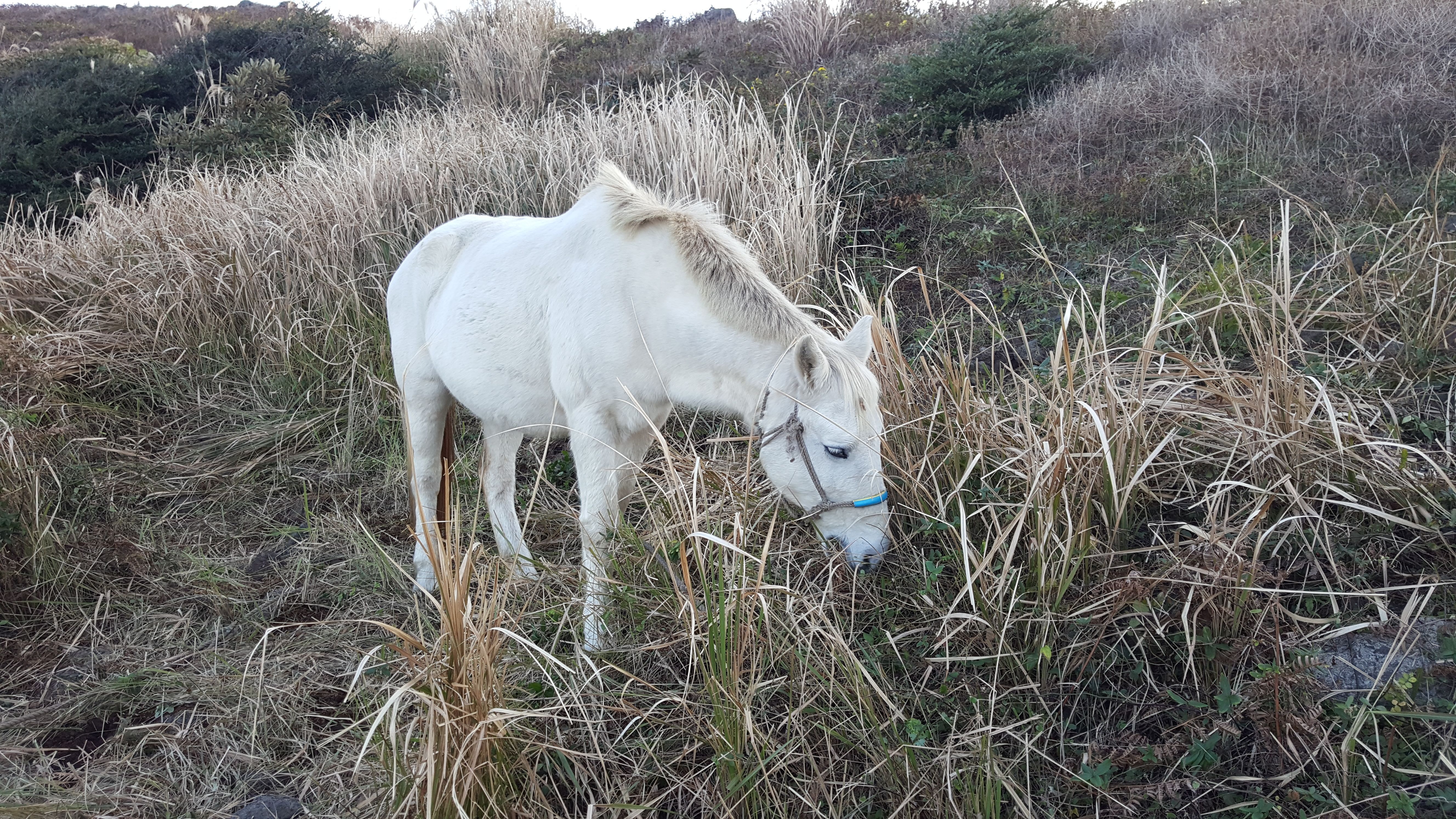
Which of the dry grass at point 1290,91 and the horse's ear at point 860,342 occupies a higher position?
the dry grass at point 1290,91

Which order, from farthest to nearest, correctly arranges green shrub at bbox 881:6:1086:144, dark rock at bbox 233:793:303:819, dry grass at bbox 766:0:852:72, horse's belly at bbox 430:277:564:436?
dry grass at bbox 766:0:852:72 → green shrub at bbox 881:6:1086:144 → horse's belly at bbox 430:277:564:436 → dark rock at bbox 233:793:303:819

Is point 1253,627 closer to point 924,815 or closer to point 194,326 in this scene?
point 924,815

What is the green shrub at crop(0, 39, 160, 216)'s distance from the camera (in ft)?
28.6

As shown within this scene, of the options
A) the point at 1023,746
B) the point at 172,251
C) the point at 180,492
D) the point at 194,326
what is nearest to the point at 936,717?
the point at 1023,746

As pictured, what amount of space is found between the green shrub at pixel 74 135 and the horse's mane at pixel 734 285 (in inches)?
297

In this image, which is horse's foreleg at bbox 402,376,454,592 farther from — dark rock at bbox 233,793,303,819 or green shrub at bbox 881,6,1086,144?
green shrub at bbox 881,6,1086,144

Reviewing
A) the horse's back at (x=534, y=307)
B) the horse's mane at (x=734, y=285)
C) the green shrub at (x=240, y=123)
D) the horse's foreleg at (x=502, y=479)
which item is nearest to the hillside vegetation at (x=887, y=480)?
the horse's foreleg at (x=502, y=479)

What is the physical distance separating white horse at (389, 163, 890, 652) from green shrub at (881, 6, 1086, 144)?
15.2 feet

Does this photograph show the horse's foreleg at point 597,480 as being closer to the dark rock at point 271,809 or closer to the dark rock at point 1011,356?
the dark rock at point 271,809

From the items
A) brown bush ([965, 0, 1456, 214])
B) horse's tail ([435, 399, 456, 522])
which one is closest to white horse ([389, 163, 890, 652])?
horse's tail ([435, 399, 456, 522])

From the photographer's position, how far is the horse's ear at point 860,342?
9.55 ft

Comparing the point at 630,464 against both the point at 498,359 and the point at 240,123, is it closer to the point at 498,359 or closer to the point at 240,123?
the point at 498,359

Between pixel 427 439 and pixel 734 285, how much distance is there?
2006 millimetres

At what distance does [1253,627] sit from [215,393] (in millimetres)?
6129
